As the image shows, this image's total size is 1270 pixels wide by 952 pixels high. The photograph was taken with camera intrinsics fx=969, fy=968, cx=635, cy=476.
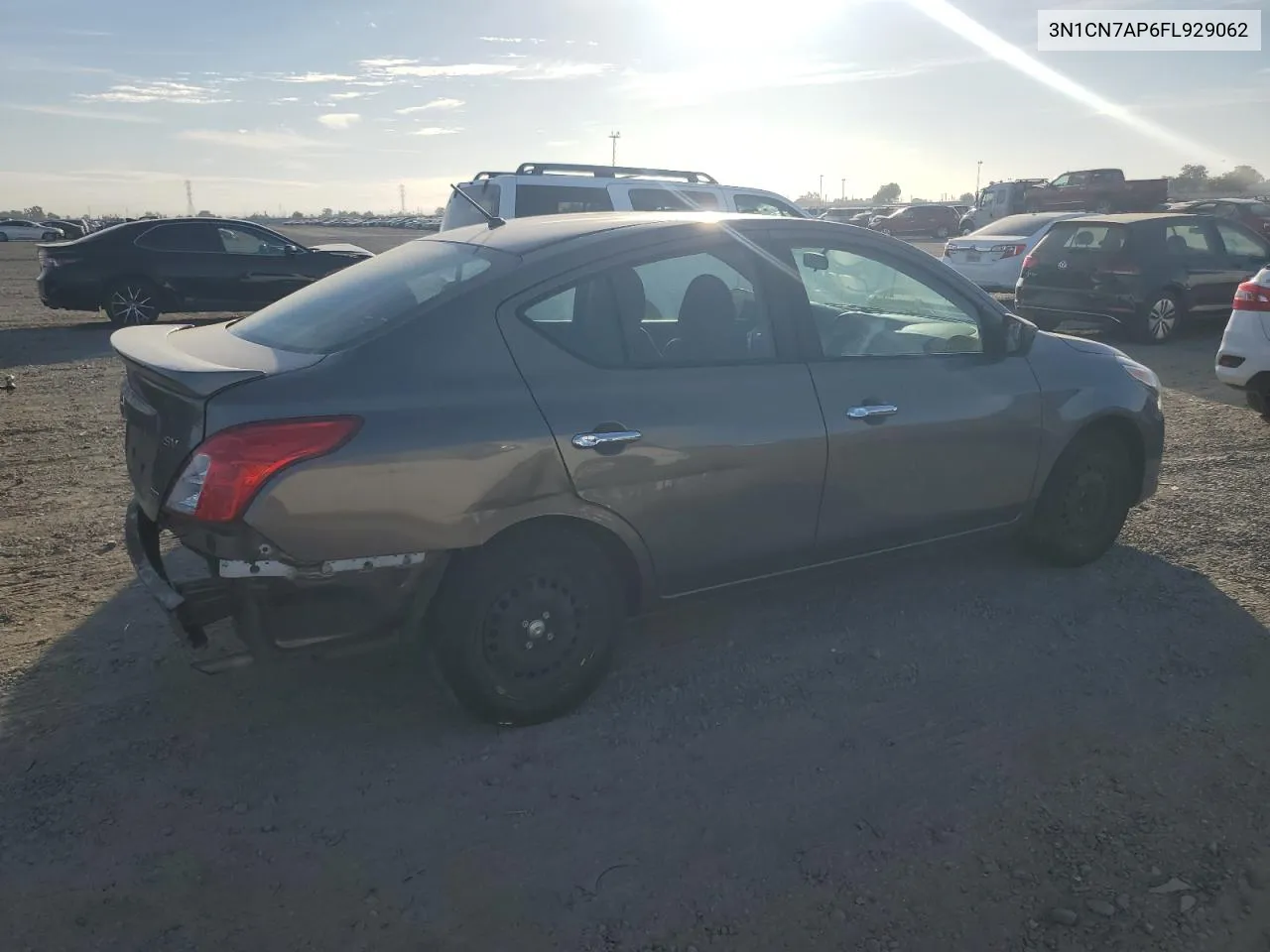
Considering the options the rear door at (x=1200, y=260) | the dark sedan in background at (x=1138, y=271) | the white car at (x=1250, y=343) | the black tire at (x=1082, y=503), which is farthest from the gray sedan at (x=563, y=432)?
the rear door at (x=1200, y=260)

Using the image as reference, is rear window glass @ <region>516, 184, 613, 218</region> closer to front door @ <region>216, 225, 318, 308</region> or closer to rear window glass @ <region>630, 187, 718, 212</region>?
rear window glass @ <region>630, 187, 718, 212</region>

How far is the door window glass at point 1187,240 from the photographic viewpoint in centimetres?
1202

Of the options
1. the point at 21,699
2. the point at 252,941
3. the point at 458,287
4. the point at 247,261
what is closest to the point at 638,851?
the point at 252,941

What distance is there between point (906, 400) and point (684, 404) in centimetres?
108

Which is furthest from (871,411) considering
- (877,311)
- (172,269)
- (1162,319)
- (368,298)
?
(172,269)

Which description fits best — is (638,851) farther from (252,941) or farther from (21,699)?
(21,699)

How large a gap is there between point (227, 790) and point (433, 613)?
831 mm

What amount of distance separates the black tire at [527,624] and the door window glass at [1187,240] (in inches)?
445

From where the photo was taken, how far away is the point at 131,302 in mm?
13328

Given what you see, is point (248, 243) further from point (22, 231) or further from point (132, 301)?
point (22, 231)

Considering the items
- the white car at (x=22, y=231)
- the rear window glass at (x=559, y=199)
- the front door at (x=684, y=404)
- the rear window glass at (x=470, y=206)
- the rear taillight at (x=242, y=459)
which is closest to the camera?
the rear taillight at (x=242, y=459)

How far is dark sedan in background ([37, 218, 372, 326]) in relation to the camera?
13055 mm

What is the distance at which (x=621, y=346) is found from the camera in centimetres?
347

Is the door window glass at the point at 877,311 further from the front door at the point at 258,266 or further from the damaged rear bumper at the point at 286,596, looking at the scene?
the front door at the point at 258,266
